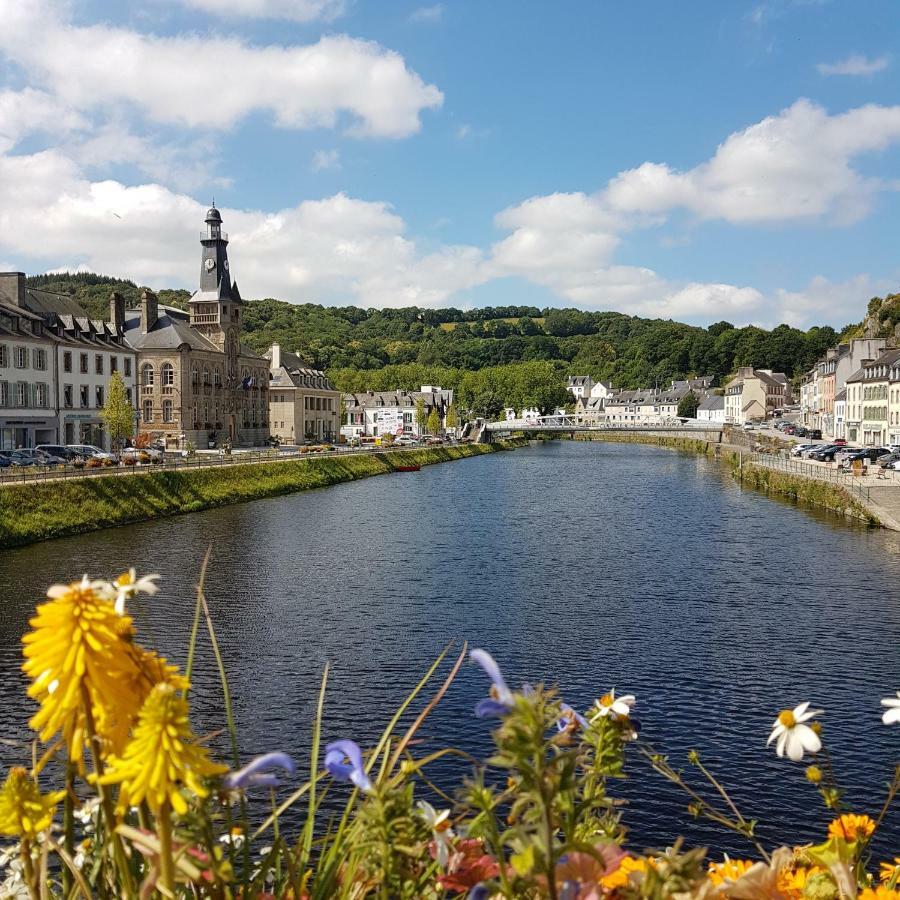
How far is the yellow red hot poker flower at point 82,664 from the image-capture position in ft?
7.47

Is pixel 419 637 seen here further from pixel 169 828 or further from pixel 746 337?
pixel 746 337

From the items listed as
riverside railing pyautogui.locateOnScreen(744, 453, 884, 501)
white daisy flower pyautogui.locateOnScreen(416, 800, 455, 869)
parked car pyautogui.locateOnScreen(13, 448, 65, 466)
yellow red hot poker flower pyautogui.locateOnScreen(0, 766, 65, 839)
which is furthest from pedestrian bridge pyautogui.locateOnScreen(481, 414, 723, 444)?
yellow red hot poker flower pyautogui.locateOnScreen(0, 766, 65, 839)

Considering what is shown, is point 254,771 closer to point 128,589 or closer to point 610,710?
point 128,589

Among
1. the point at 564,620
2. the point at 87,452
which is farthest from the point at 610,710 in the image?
the point at 87,452

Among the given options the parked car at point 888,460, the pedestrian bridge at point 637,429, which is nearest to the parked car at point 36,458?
the parked car at point 888,460

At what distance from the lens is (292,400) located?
10638 centimetres

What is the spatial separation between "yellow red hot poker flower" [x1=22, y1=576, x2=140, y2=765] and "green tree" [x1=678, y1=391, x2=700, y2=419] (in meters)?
179

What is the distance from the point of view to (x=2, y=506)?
119 ft

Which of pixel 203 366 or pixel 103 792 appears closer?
pixel 103 792

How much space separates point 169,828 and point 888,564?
112 feet

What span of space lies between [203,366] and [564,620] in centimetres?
6967

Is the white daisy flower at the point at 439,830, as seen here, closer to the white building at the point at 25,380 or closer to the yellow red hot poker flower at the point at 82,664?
the yellow red hot poker flower at the point at 82,664

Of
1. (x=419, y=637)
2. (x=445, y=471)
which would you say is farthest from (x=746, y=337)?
(x=419, y=637)

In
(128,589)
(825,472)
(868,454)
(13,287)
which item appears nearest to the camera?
(128,589)
